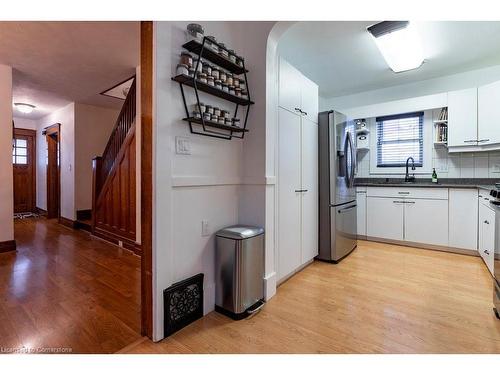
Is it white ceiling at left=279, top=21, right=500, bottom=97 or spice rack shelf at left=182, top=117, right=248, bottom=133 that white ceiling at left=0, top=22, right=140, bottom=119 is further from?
white ceiling at left=279, top=21, right=500, bottom=97

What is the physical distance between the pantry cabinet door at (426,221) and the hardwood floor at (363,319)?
27.0 inches

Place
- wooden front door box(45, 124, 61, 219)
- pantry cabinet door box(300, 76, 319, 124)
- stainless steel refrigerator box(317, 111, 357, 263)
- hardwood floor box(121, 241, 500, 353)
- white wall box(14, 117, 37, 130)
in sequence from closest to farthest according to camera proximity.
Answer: hardwood floor box(121, 241, 500, 353)
pantry cabinet door box(300, 76, 319, 124)
stainless steel refrigerator box(317, 111, 357, 263)
wooden front door box(45, 124, 61, 219)
white wall box(14, 117, 37, 130)

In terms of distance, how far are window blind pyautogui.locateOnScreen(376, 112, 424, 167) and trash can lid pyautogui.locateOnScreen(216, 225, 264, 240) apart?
3291 millimetres

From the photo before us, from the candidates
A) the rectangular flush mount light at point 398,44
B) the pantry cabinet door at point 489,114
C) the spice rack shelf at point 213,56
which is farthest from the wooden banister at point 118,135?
the pantry cabinet door at point 489,114

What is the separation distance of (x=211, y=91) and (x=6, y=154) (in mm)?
3383

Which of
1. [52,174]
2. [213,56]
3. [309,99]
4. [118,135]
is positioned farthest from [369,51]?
[52,174]

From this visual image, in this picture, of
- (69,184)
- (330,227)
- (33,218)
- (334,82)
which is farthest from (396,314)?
(33,218)

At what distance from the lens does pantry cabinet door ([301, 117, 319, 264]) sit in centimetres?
274

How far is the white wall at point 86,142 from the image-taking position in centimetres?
495

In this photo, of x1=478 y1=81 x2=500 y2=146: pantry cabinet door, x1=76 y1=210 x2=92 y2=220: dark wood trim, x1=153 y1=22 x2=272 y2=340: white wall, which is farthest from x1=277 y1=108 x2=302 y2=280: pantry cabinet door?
x1=76 y1=210 x2=92 y2=220: dark wood trim

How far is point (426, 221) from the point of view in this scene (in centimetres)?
349

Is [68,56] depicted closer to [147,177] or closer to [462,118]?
[147,177]
